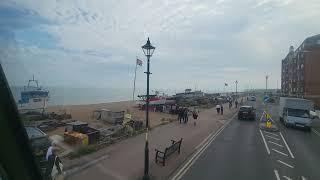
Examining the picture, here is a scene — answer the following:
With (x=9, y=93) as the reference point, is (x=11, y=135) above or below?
below

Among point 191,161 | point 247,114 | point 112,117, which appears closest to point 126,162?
point 191,161

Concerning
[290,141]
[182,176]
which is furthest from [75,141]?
[290,141]

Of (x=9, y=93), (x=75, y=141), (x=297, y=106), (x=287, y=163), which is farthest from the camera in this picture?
(x=297, y=106)

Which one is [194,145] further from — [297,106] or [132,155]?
[297,106]

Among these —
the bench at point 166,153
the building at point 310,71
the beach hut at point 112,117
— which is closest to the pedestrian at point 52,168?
the bench at point 166,153

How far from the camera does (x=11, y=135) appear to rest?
2602 millimetres

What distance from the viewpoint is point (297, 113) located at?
Result: 115 ft

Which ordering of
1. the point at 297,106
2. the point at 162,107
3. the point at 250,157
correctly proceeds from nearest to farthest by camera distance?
the point at 250,157 → the point at 297,106 → the point at 162,107

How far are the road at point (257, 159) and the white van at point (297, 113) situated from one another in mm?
7125

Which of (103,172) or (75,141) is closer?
(103,172)

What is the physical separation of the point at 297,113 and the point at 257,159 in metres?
19.4

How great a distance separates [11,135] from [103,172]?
12164mm

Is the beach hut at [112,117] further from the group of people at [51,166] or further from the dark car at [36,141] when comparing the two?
the dark car at [36,141]

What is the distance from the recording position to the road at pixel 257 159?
15040 mm
